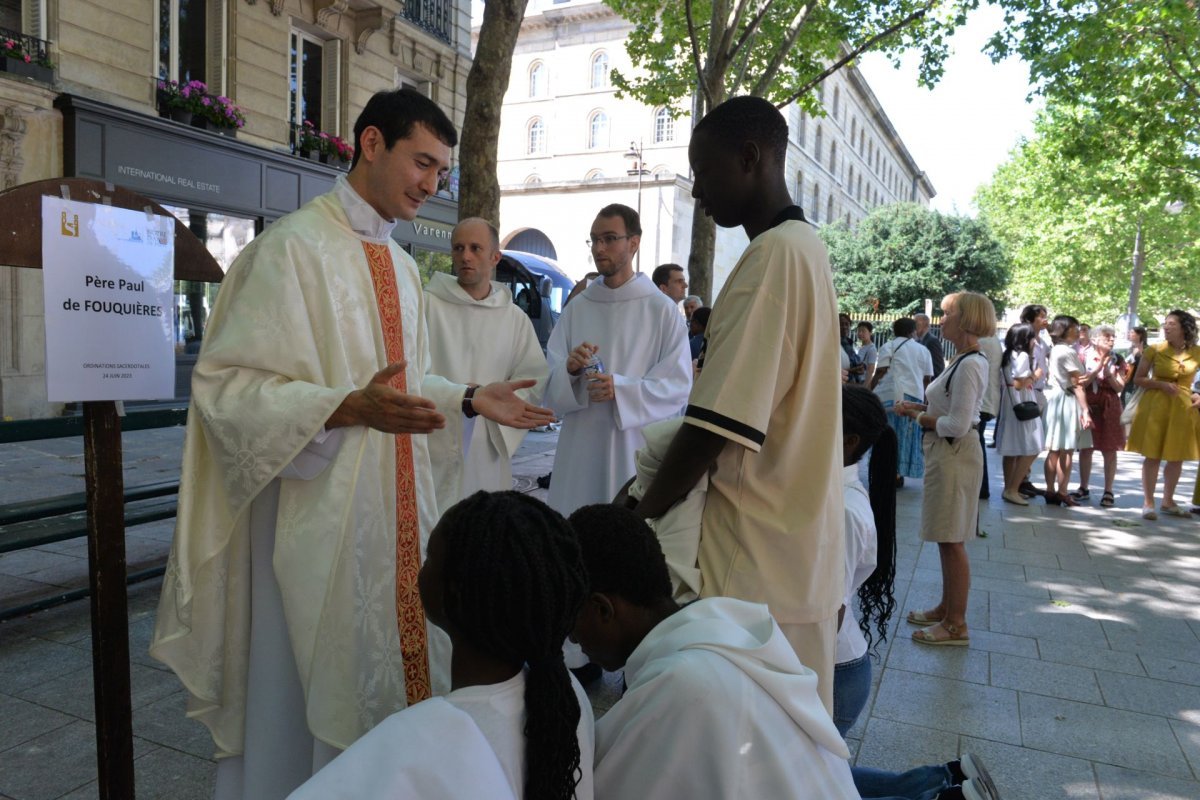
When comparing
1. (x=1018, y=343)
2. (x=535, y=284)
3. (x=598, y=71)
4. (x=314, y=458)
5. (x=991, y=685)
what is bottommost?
(x=991, y=685)

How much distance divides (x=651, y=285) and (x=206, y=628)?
2.84m

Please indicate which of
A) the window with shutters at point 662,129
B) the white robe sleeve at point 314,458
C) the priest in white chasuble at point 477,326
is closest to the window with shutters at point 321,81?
the priest in white chasuble at point 477,326

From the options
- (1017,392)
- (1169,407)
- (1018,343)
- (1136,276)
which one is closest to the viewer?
(1169,407)

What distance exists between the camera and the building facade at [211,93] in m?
11.1

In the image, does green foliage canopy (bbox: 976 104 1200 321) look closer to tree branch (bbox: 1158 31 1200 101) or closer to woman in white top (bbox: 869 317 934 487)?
tree branch (bbox: 1158 31 1200 101)

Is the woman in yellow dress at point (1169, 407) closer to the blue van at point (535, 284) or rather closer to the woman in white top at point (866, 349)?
the woman in white top at point (866, 349)

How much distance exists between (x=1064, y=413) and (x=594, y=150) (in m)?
34.4

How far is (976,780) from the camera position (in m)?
2.49

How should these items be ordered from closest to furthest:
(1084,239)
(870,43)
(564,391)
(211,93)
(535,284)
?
(564,391), (870,43), (211,93), (535,284), (1084,239)

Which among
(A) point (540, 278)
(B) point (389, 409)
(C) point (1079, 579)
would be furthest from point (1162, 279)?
(B) point (389, 409)

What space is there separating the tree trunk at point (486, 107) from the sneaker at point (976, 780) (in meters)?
5.24

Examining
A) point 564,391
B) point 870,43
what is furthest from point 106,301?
point 870,43

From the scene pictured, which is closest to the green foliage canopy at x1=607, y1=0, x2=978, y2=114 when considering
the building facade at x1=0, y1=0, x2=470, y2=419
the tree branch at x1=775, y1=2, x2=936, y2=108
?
the tree branch at x1=775, y1=2, x2=936, y2=108

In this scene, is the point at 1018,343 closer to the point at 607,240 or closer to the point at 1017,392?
the point at 1017,392
